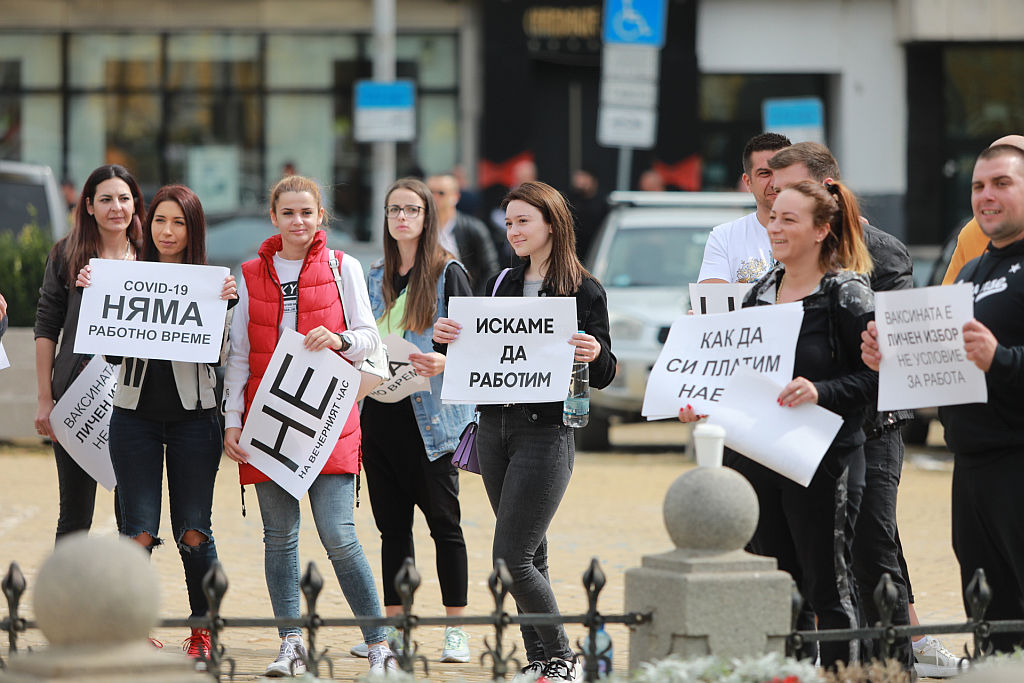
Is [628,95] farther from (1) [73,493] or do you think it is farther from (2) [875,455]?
(2) [875,455]

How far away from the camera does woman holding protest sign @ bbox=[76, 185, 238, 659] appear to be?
6664 millimetres

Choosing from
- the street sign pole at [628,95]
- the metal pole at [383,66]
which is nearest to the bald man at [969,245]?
the street sign pole at [628,95]

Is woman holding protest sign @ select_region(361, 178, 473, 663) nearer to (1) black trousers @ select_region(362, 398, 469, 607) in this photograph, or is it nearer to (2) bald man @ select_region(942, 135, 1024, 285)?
(1) black trousers @ select_region(362, 398, 469, 607)

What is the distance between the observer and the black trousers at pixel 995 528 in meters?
5.53

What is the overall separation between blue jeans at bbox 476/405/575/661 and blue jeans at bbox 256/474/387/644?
2.13 feet

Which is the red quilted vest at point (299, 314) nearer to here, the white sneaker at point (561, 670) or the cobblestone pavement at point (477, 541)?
the cobblestone pavement at point (477, 541)

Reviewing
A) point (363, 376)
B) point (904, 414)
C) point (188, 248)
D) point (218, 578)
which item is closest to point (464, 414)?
point (363, 376)

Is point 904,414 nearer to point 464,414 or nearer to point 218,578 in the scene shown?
point 464,414

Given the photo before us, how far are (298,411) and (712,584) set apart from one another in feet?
7.16

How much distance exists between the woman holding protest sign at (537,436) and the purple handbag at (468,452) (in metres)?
0.32

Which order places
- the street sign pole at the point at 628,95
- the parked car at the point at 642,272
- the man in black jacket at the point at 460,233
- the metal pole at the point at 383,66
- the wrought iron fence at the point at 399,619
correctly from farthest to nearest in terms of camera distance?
1. the metal pole at the point at 383,66
2. the street sign pole at the point at 628,95
3. the parked car at the point at 642,272
4. the man in black jacket at the point at 460,233
5. the wrought iron fence at the point at 399,619

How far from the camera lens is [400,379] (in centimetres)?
713

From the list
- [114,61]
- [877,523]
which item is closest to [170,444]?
[877,523]

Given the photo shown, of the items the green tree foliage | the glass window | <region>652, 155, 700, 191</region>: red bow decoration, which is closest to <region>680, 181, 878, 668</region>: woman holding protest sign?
the green tree foliage
